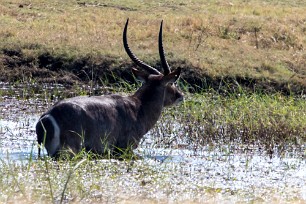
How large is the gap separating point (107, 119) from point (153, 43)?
5278mm

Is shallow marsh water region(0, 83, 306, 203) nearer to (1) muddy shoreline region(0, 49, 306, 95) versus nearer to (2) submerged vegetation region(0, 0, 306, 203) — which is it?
(2) submerged vegetation region(0, 0, 306, 203)

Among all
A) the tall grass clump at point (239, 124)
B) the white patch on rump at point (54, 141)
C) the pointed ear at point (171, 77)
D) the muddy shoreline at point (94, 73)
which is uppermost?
the pointed ear at point (171, 77)

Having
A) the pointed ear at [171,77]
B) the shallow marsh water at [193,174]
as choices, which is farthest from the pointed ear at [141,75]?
the shallow marsh water at [193,174]

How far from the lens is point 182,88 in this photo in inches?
398

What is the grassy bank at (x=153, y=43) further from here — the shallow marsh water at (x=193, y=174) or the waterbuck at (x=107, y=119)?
the shallow marsh water at (x=193, y=174)

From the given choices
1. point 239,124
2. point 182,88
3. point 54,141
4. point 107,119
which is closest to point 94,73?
point 182,88

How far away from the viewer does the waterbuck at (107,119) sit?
6.21 m

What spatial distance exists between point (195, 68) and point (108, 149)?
4535mm

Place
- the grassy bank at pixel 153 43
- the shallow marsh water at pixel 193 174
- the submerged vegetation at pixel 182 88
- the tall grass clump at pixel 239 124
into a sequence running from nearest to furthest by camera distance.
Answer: the shallow marsh water at pixel 193 174
the submerged vegetation at pixel 182 88
the tall grass clump at pixel 239 124
the grassy bank at pixel 153 43

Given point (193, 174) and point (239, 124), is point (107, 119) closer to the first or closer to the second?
point (193, 174)

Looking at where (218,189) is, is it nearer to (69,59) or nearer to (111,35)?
(69,59)

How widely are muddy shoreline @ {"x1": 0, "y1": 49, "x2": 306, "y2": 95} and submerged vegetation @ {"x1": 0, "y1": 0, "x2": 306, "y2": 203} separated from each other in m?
0.02

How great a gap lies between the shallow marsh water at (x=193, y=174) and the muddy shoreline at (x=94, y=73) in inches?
94.8

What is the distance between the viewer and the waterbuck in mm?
6215
